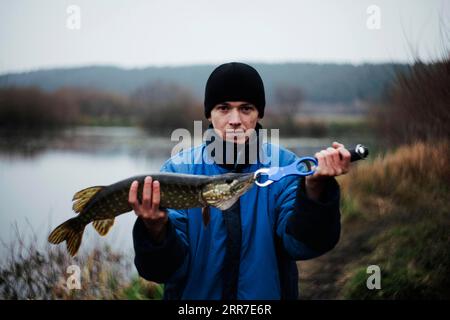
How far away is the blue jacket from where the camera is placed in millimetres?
A: 2010

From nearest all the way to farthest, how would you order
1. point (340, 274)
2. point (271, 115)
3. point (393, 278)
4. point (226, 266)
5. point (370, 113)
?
point (226, 266) < point (393, 278) < point (340, 274) < point (370, 113) < point (271, 115)

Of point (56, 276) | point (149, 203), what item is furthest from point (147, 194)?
point (56, 276)

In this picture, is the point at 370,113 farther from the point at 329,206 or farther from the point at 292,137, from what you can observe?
the point at 329,206

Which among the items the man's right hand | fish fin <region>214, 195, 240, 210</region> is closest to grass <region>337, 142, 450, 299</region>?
fish fin <region>214, 195, 240, 210</region>

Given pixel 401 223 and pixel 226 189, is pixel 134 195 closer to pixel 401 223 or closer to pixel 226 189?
pixel 226 189

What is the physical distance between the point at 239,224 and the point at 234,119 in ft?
1.97

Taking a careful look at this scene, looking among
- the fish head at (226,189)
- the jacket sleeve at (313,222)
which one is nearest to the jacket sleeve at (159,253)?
the fish head at (226,189)

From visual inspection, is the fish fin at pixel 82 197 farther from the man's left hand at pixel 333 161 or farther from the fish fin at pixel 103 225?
the man's left hand at pixel 333 161

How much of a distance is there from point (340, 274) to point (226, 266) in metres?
3.15

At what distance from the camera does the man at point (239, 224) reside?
1.99m

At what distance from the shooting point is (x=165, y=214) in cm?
202

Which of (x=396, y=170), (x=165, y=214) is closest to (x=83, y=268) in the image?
(x=165, y=214)

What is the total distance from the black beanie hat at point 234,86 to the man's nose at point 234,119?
8 centimetres

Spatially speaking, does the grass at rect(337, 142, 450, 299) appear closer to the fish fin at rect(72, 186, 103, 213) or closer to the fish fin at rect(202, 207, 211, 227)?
the fish fin at rect(202, 207, 211, 227)
